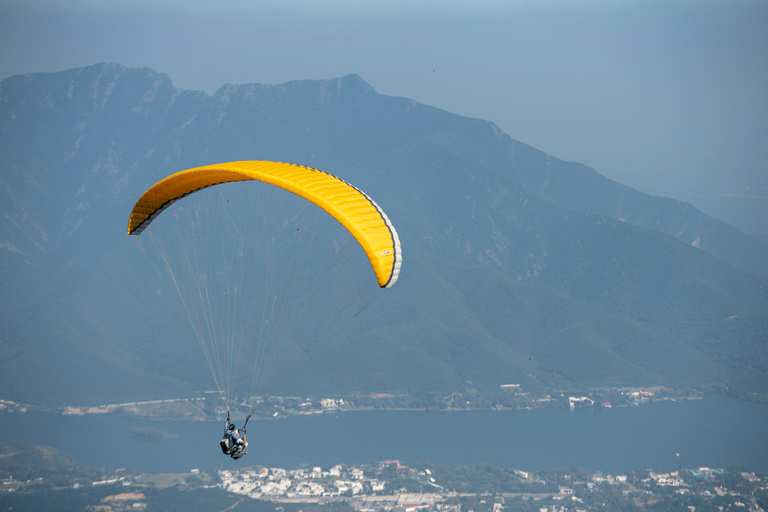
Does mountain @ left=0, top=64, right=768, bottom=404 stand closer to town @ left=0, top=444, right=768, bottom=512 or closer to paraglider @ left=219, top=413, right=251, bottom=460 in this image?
town @ left=0, top=444, right=768, bottom=512

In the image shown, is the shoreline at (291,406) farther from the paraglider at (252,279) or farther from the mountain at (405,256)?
the paraglider at (252,279)

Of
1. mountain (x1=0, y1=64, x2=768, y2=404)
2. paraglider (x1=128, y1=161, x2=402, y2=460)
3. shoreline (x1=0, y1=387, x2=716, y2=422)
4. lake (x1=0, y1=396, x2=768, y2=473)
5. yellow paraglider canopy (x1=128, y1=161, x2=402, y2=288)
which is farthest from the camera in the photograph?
mountain (x1=0, y1=64, x2=768, y2=404)

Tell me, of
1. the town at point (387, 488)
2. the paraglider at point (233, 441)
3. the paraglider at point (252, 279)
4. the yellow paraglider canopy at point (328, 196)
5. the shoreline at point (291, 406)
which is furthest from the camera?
the paraglider at point (252, 279)


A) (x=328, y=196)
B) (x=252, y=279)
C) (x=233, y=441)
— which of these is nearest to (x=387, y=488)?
(x=233, y=441)

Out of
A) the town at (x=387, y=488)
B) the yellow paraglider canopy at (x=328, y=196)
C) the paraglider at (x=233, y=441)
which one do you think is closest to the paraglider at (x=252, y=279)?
the town at (x=387, y=488)

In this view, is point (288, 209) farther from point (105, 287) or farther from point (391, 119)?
point (391, 119)

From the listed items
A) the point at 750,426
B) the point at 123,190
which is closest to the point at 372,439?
the point at 750,426

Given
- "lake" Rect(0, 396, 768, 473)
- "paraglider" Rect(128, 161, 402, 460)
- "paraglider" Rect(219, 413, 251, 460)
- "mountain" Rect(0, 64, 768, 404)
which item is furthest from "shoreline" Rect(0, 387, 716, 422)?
"paraglider" Rect(219, 413, 251, 460)
